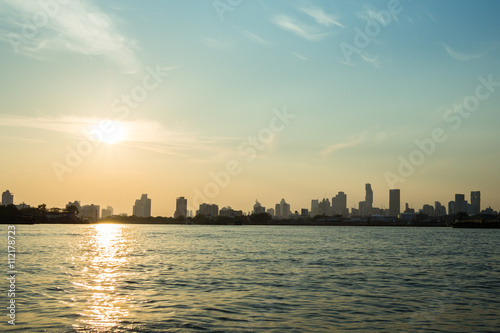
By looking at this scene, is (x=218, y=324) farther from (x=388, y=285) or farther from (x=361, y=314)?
(x=388, y=285)

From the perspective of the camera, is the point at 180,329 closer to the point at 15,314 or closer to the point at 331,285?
the point at 15,314

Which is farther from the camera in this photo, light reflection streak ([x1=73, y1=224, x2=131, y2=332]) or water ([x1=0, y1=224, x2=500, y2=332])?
water ([x1=0, y1=224, x2=500, y2=332])

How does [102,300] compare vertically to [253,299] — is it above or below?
below

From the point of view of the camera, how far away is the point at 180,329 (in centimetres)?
2267

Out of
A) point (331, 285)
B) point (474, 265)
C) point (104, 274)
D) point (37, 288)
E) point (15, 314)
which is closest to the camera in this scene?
point (15, 314)

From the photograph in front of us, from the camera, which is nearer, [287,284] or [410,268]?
[287,284]

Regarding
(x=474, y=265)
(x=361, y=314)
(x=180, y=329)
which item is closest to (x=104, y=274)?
(x=180, y=329)

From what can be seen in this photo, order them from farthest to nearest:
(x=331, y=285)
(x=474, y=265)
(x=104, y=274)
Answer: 1. (x=474, y=265)
2. (x=104, y=274)
3. (x=331, y=285)

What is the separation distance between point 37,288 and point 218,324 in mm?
18383

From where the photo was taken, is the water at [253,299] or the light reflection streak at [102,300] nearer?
the light reflection streak at [102,300]

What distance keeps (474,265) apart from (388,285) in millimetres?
24748

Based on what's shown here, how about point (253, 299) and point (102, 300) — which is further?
point (253, 299)

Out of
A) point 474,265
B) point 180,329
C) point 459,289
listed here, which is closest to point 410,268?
point 474,265

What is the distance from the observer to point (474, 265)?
186 feet
